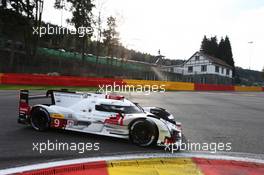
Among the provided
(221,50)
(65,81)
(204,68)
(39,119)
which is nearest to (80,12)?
(65,81)

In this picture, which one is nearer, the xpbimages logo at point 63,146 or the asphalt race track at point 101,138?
the asphalt race track at point 101,138

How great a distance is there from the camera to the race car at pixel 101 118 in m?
7.07

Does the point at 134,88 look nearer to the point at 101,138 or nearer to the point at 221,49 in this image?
the point at 101,138

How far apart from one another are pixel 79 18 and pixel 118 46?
9227 mm

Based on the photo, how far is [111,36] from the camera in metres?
44.3

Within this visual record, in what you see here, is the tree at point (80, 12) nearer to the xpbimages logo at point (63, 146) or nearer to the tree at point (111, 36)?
the tree at point (111, 36)

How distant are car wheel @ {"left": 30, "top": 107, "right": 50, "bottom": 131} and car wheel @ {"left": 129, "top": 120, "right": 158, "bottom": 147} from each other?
2105 mm

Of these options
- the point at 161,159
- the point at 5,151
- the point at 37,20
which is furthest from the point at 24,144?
the point at 37,20

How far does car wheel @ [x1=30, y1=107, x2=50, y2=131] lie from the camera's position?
8023 mm

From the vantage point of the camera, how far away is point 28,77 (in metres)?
24.6

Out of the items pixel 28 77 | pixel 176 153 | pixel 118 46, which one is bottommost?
pixel 176 153

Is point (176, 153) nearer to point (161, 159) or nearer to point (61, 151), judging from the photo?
point (161, 159)

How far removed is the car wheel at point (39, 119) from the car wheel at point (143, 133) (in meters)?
2.10

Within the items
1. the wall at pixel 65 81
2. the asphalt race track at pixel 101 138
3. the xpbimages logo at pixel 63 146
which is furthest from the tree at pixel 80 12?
the xpbimages logo at pixel 63 146
